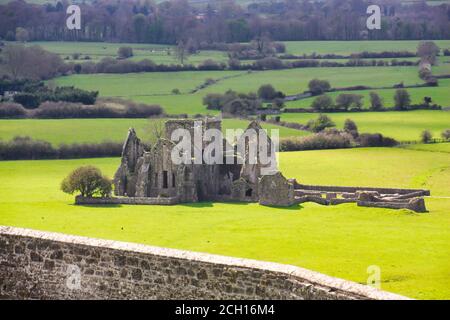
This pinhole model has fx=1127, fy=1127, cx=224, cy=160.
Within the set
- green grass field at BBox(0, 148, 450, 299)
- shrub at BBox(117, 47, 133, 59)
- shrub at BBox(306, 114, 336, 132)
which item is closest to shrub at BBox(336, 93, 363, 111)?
shrub at BBox(306, 114, 336, 132)

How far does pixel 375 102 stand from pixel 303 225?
5881 centimetres

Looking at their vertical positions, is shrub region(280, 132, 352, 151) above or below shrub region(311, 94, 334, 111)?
below

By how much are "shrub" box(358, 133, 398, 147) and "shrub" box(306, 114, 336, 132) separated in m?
5.67

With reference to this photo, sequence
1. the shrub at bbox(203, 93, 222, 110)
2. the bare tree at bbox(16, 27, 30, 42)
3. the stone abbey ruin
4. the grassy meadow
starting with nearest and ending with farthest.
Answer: the grassy meadow, the stone abbey ruin, the shrub at bbox(203, 93, 222, 110), the bare tree at bbox(16, 27, 30, 42)

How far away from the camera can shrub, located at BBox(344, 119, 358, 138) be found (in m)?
89.6

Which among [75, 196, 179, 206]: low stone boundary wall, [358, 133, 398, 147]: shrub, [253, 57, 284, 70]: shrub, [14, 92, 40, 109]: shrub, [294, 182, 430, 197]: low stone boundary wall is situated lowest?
[358, 133, 398, 147]: shrub

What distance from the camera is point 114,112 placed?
323ft

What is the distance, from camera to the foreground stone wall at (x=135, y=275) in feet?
51.2

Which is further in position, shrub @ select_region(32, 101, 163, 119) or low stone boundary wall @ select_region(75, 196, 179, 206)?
shrub @ select_region(32, 101, 163, 119)

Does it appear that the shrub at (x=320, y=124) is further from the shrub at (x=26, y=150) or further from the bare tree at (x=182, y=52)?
the bare tree at (x=182, y=52)

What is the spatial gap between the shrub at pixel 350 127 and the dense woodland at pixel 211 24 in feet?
196

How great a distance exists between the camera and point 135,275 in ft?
56.5

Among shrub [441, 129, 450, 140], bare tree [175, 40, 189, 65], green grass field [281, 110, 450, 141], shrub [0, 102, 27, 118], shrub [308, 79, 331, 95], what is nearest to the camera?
shrub [441, 129, 450, 140]

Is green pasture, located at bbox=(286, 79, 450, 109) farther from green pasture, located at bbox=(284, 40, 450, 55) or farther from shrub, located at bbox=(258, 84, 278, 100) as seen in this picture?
green pasture, located at bbox=(284, 40, 450, 55)
